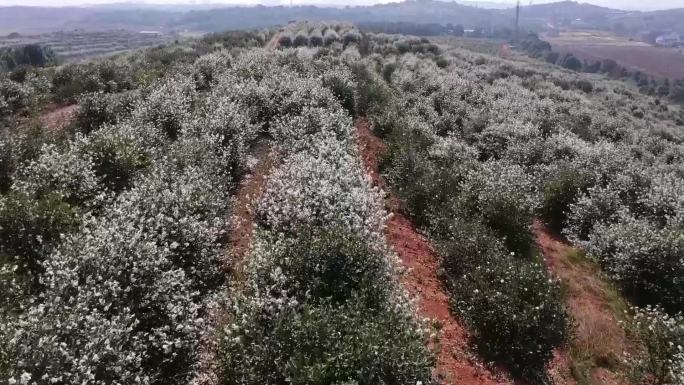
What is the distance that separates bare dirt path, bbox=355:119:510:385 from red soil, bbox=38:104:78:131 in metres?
11.4

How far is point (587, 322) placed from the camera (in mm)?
11836

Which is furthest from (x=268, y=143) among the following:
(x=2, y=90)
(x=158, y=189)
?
(x=2, y=90)

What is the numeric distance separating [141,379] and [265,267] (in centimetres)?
259

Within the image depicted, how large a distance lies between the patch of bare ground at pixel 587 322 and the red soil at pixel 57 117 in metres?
17.1

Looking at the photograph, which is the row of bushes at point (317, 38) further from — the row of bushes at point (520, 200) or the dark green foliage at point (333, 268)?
the dark green foliage at point (333, 268)

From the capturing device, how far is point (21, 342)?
6.36m

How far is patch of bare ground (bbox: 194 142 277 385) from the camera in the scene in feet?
25.7

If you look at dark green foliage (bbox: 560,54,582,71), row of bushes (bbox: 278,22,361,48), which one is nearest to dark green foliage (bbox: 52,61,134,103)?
row of bushes (bbox: 278,22,361,48)

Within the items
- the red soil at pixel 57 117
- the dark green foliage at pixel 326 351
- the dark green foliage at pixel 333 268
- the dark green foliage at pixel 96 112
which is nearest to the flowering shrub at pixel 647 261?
the dark green foliage at pixel 333 268

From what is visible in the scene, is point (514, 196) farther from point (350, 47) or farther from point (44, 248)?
point (350, 47)

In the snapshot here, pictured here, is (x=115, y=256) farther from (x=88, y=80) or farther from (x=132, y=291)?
(x=88, y=80)

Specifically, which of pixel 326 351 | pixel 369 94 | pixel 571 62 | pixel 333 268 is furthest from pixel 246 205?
pixel 571 62

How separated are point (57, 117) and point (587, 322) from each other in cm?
2068

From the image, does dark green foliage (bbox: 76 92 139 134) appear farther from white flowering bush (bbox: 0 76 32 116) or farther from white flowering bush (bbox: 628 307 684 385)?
white flowering bush (bbox: 628 307 684 385)
